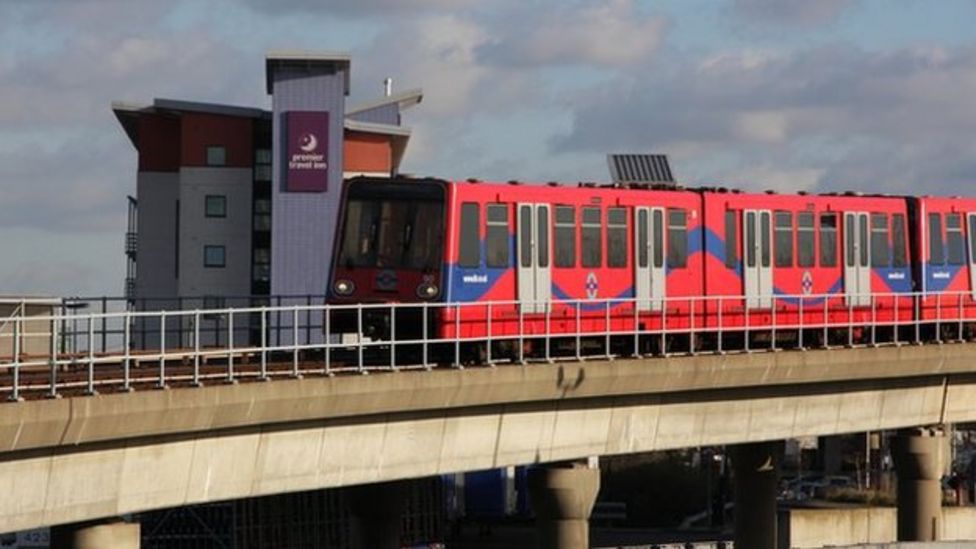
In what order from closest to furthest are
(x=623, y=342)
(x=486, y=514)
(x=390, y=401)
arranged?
(x=390, y=401)
(x=623, y=342)
(x=486, y=514)

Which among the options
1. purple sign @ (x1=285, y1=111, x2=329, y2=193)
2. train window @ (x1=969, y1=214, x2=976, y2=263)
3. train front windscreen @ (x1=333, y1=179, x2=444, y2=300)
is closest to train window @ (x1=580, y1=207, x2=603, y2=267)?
train front windscreen @ (x1=333, y1=179, x2=444, y2=300)

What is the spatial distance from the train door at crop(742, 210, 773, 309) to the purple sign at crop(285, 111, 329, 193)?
59.1 meters

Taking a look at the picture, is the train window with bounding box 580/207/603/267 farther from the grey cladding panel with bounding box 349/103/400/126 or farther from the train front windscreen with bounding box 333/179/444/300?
the grey cladding panel with bounding box 349/103/400/126

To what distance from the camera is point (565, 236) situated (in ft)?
147

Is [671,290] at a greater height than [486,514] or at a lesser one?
greater

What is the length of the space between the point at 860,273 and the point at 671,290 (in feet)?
22.0

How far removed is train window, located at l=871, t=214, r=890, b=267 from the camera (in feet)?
174

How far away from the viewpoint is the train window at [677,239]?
47.4 m

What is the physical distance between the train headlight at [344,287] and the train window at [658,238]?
22.7ft

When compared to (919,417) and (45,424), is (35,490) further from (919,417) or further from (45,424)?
(919,417)

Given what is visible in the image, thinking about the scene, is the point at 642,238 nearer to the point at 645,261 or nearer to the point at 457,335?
the point at 645,261

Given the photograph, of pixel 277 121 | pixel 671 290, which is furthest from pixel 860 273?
pixel 277 121

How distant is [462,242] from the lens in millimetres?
42500

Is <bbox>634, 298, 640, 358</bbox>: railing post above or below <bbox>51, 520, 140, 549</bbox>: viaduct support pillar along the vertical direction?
above
